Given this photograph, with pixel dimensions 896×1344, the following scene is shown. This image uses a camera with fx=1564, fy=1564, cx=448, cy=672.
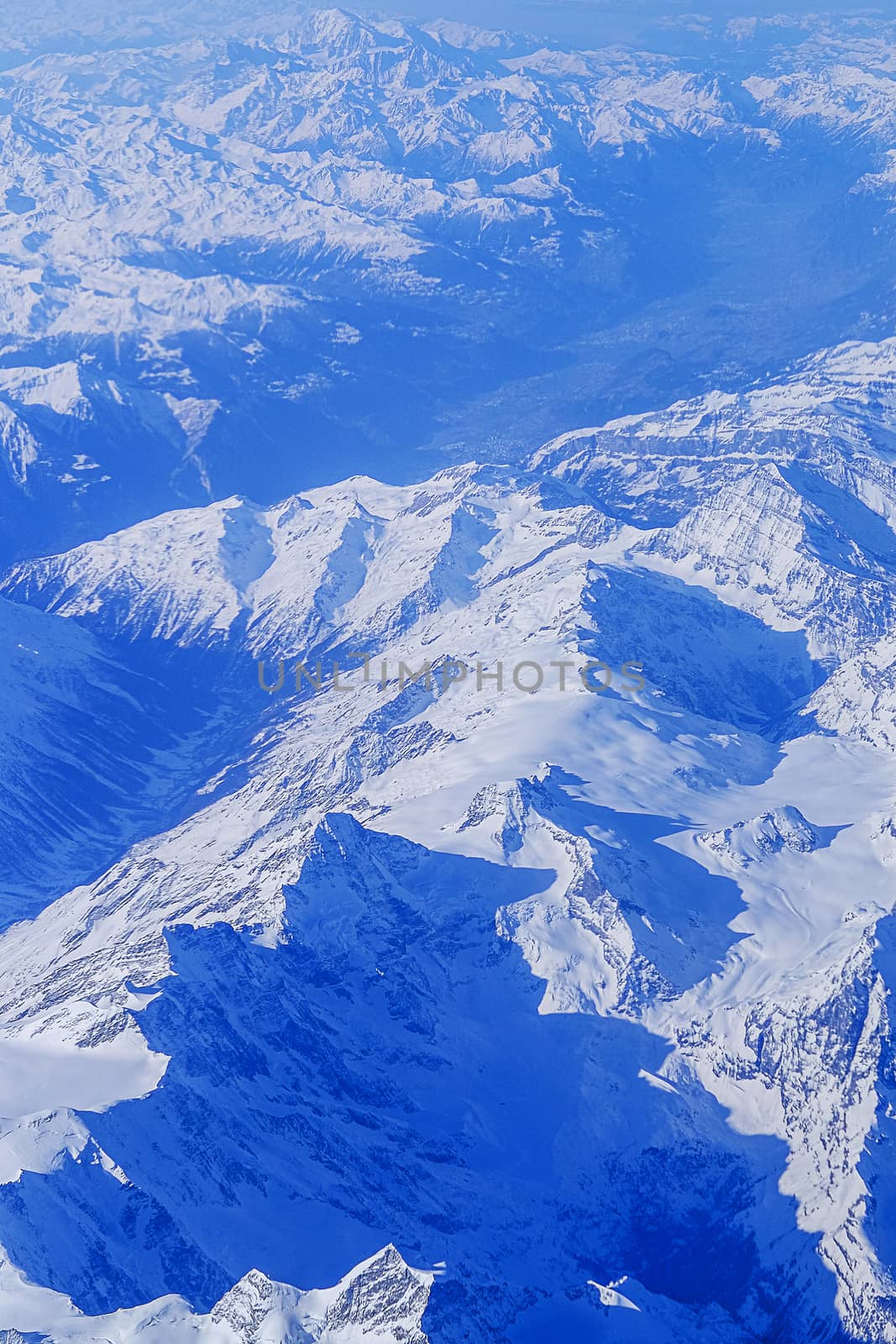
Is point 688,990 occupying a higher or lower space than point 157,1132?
lower

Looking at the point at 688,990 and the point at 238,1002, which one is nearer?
the point at 238,1002

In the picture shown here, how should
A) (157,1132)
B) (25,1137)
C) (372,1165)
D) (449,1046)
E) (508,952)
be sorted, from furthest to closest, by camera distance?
(508,952)
(449,1046)
(372,1165)
(157,1132)
(25,1137)

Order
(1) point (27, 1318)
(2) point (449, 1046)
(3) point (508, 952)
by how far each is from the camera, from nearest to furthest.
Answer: (1) point (27, 1318) < (2) point (449, 1046) < (3) point (508, 952)

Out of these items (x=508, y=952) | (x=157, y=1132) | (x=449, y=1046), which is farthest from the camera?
(x=508, y=952)

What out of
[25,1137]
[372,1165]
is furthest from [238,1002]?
[25,1137]

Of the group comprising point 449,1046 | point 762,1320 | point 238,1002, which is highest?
point 238,1002

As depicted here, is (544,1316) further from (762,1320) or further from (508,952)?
(508,952)

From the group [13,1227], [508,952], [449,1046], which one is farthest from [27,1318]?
[508,952]

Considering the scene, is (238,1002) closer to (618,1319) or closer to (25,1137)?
(25,1137)

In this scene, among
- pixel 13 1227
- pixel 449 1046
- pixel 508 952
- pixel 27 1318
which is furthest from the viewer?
pixel 508 952
